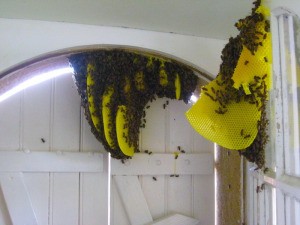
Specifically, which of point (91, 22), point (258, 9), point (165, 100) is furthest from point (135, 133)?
point (258, 9)

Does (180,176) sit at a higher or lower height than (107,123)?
lower

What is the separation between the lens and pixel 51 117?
213 cm

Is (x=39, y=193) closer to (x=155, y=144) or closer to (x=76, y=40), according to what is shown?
(x=155, y=144)

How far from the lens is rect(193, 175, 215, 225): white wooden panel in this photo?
236 centimetres

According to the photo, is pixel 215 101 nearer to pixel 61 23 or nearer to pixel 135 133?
pixel 135 133

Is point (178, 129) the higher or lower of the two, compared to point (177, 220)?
higher

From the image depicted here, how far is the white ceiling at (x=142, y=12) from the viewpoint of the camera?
1388 mm

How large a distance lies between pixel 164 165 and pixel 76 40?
3.98ft

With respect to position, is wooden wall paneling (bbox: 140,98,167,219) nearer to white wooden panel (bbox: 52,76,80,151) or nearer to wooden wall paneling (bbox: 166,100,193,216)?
wooden wall paneling (bbox: 166,100,193,216)

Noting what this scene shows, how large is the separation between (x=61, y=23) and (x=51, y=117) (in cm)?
80

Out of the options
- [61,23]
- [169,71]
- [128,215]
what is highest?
[61,23]

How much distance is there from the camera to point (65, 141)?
2.15 meters

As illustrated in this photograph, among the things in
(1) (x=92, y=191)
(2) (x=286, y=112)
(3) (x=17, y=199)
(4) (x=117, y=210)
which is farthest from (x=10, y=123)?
(2) (x=286, y=112)

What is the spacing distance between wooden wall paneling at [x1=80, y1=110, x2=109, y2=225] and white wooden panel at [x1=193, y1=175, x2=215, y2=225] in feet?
2.51
